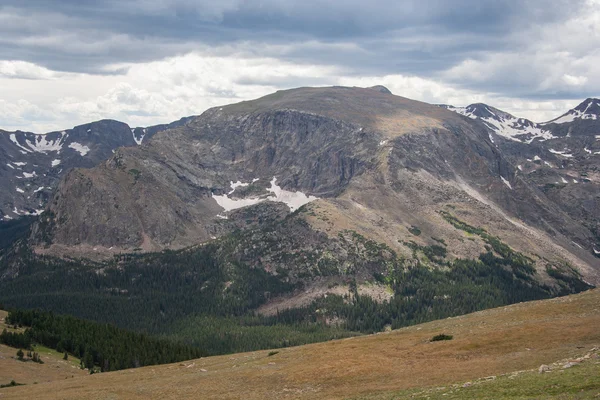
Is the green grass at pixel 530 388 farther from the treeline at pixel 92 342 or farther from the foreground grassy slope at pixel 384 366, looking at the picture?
the treeline at pixel 92 342

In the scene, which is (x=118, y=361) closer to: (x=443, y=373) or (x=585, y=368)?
(x=443, y=373)

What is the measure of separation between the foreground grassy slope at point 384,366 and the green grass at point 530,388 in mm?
563

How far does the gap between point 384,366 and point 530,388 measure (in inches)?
1146

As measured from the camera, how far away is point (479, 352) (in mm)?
74062

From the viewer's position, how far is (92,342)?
147 m

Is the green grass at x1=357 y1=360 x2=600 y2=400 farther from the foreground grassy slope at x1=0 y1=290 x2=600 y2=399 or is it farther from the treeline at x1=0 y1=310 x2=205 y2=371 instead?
the treeline at x1=0 y1=310 x2=205 y2=371

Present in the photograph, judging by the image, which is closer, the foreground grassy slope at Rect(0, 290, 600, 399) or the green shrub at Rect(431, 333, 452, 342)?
the foreground grassy slope at Rect(0, 290, 600, 399)

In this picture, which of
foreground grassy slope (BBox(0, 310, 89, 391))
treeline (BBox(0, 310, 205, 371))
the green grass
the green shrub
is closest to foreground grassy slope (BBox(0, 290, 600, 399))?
the green grass

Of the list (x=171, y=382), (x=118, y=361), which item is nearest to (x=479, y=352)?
(x=171, y=382)

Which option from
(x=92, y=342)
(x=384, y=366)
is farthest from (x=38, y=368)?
(x=384, y=366)

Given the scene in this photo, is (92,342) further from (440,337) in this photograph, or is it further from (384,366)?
(384,366)

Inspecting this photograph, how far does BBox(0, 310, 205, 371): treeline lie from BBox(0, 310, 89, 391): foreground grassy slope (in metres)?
3.58

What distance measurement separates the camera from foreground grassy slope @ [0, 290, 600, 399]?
212 feet

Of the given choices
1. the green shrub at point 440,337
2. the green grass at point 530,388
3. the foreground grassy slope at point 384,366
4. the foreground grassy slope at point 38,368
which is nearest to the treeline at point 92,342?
the foreground grassy slope at point 38,368
